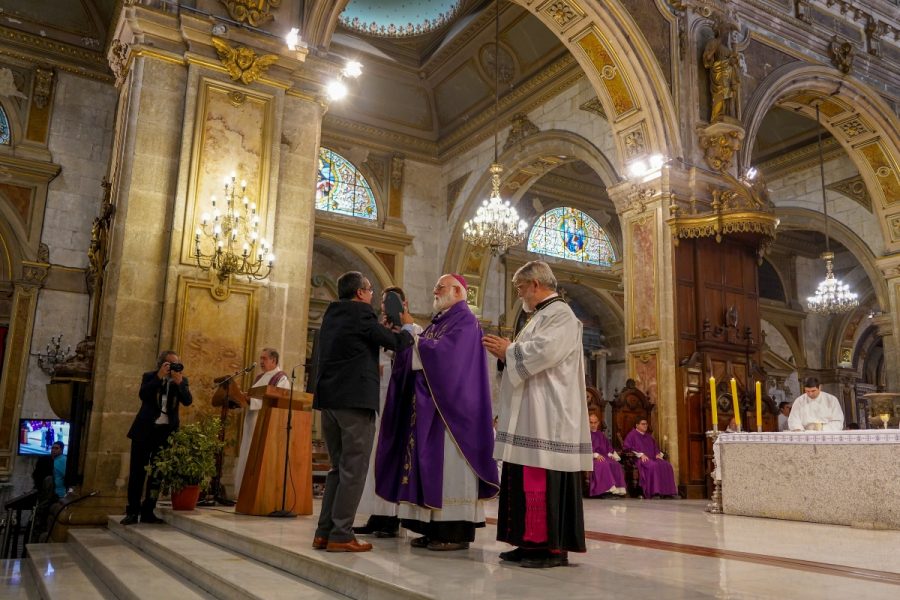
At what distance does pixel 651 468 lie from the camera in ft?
35.5

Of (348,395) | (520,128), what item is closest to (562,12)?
(520,128)

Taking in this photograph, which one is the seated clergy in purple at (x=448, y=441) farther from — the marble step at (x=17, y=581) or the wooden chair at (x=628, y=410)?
the wooden chair at (x=628, y=410)

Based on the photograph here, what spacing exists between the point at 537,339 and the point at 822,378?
21116 mm

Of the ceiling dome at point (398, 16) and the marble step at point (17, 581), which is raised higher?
the ceiling dome at point (398, 16)

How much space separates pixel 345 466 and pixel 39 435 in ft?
34.9

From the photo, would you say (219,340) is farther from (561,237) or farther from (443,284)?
(561,237)

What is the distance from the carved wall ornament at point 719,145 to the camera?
12234 millimetres

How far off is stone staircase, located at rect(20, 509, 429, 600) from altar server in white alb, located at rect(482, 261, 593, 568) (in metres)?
0.86

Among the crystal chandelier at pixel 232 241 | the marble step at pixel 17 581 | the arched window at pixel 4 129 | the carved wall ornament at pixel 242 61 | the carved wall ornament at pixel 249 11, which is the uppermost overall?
the arched window at pixel 4 129

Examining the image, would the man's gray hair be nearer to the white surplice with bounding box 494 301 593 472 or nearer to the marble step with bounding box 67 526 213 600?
the white surplice with bounding box 494 301 593 472

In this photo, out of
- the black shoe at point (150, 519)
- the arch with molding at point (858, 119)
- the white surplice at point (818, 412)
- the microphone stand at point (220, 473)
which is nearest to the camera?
the black shoe at point (150, 519)

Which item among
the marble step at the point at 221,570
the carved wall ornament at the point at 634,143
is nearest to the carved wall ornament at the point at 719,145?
the carved wall ornament at the point at 634,143

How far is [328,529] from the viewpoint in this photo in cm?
400

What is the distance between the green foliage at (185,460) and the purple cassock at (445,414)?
2692 millimetres
